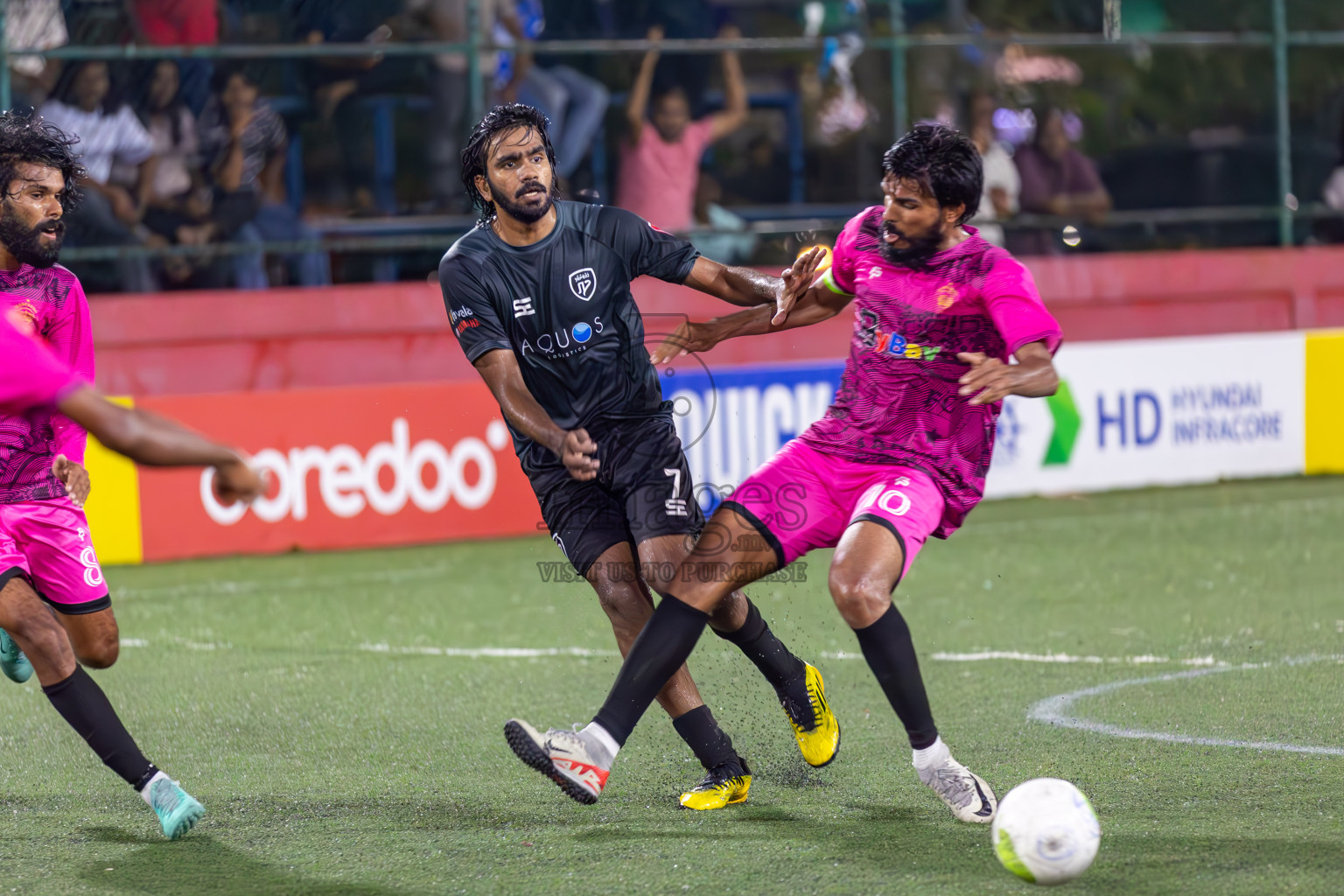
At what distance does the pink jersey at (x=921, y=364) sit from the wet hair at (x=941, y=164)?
16 cm

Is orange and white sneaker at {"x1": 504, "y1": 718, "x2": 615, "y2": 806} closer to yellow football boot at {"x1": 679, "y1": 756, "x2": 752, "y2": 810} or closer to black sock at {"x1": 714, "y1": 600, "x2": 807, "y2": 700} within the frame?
yellow football boot at {"x1": 679, "y1": 756, "x2": 752, "y2": 810}

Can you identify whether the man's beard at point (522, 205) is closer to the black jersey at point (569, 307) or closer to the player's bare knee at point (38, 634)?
the black jersey at point (569, 307)

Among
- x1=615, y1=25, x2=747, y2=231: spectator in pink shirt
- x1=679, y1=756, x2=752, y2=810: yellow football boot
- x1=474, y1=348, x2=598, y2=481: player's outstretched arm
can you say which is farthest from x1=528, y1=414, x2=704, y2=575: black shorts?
x1=615, y1=25, x2=747, y2=231: spectator in pink shirt

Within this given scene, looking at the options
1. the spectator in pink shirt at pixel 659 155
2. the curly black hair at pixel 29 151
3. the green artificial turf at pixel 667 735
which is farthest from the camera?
the spectator in pink shirt at pixel 659 155

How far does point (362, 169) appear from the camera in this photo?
488 inches

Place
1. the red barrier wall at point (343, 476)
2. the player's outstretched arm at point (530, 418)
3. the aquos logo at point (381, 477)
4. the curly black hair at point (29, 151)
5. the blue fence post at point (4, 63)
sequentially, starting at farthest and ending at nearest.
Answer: the blue fence post at point (4, 63)
the aquos logo at point (381, 477)
the red barrier wall at point (343, 476)
the curly black hair at point (29, 151)
the player's outstretched arm at point (530, 418)

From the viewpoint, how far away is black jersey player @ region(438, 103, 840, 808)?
4758 millimetres

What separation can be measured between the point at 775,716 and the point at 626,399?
1571 mm

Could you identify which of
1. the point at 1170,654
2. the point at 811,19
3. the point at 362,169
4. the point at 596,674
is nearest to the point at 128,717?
the point at 596,674

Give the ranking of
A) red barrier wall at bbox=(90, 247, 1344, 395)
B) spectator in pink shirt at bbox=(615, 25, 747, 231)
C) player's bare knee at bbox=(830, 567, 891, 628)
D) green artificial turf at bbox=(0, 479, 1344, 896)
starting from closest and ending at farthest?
1. green artificial turf at bbox=(0, 479, 1344, 896)
2. player's bare knee at bbox=(830, 567, 891, 628)
3. red barrier wall at bbox=(90, 247, 1344, 395)
4. spectator in pink shirt at bbox=(615, 25, 747, 231)

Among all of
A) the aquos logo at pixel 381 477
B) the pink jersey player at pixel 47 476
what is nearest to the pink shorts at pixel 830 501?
the pink jersey player at pixel 47 476

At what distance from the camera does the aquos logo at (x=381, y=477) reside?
10109 millimetres

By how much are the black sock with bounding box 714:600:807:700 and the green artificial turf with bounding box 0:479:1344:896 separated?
1.03 feet

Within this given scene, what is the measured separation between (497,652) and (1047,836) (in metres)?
3.80
